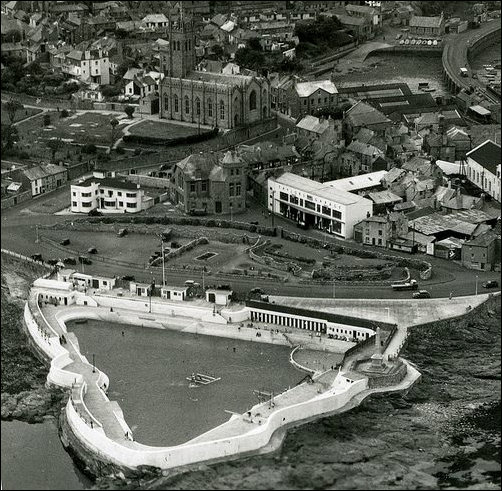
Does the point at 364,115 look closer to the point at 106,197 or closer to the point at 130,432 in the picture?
the point at 106,197

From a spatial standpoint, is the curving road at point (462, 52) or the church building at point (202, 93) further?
the curving road at point (462, 52)

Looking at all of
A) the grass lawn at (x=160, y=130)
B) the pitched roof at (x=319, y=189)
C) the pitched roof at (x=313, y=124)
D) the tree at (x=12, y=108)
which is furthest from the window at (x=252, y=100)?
the pitched roof at (x=319, y=189)

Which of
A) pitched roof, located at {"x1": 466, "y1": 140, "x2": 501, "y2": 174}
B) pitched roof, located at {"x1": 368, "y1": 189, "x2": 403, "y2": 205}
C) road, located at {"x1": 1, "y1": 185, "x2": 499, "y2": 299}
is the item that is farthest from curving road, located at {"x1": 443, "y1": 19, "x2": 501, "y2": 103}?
road, located at {"x1": 1, "y1": 185, "x2": 499, "y2": 299}

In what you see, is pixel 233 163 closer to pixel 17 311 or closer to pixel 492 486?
pixel 17 311

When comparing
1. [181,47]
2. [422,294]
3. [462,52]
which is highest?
[181,47]

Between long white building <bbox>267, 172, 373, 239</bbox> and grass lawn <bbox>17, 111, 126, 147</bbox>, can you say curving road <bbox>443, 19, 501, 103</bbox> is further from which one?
long white building <bbox>267, 172, 373, 239</bbox>

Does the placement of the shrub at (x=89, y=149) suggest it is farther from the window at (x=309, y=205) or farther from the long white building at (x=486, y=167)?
the long white building at (x=486, y=167)

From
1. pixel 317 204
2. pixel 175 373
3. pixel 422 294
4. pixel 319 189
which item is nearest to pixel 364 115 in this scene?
pixel 319 189
